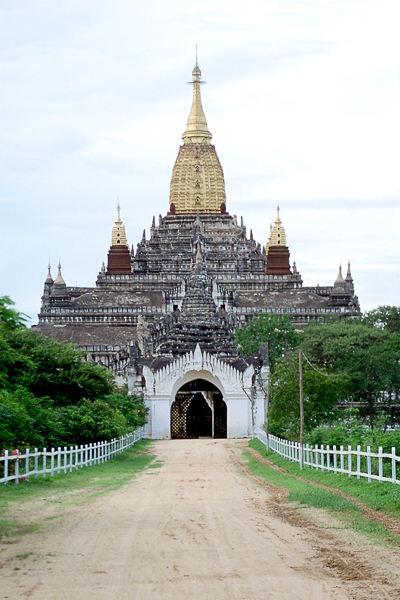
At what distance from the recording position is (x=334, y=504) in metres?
18.6

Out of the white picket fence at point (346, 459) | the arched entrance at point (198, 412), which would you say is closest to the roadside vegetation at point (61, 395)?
the white picket fence at point (346, 459)

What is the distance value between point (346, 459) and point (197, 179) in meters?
72.9

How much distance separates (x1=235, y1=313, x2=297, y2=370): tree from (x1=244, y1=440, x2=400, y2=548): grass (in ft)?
126

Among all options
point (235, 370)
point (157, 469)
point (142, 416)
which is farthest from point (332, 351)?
point (157, 469)

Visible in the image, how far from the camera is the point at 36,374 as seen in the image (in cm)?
3500

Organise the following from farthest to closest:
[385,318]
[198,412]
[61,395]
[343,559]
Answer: [385,318] → [198,412] → [61,395] → [343,559]

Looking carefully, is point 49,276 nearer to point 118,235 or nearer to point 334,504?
point 118,235

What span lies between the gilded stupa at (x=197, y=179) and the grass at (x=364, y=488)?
229ft

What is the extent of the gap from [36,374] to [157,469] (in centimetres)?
643

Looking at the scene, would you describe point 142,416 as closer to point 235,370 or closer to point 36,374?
point 235,370

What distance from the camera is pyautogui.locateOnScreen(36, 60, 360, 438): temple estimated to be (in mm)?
54625

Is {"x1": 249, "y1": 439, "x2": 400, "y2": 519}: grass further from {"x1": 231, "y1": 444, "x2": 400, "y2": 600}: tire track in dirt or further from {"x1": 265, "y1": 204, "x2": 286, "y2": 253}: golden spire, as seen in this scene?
{"x1": 265, "y1": 204, "x2": 286, "y2": 253}: golden spire

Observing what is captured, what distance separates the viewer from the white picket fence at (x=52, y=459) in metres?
23.3

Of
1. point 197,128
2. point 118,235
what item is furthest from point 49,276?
point 197,128
